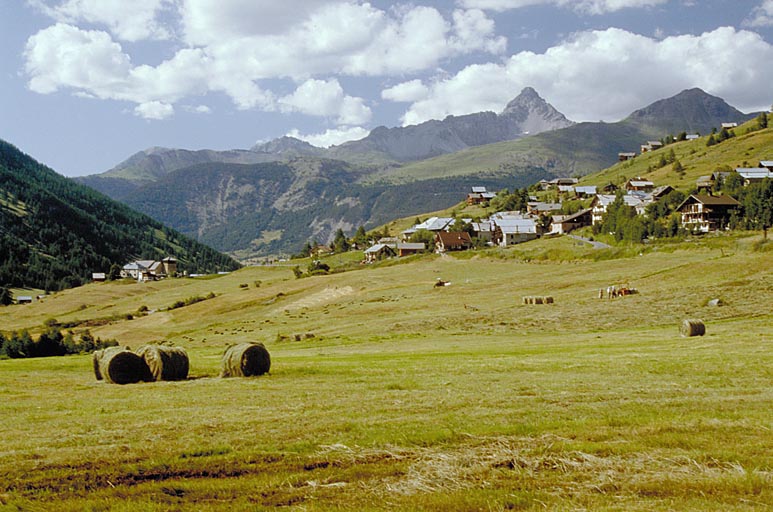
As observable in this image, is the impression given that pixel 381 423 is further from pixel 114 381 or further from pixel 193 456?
pixel 114 381

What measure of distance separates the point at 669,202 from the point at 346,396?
458ft

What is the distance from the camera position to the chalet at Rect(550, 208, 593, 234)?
6708 inches

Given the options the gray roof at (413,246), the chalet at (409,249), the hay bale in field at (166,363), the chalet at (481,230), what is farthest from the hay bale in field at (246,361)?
the chalet at (481,230)

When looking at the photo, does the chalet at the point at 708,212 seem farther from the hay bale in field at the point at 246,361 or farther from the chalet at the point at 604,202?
the hay bale in field at the point at 246,361

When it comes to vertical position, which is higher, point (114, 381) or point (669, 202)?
point (669, 202)

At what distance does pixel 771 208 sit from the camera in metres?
110

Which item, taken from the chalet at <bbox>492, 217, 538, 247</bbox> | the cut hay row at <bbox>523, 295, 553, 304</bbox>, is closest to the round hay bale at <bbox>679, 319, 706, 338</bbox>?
the cut hay row at <bbox>523, 295, 553, 304</bbox>

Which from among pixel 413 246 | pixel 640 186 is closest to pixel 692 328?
pixel 413 246

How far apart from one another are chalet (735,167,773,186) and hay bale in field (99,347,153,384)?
167198 mm

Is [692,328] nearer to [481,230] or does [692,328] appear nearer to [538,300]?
[538,300]

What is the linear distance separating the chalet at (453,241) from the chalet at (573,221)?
2515cm

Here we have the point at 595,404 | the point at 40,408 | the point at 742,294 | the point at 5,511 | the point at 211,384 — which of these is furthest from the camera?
the point at 742,294

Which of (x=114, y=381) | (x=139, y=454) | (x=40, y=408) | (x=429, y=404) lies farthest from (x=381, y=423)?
(x=114, y=381)

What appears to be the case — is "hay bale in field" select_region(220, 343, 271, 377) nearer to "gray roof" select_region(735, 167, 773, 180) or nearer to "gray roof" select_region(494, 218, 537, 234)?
"gray roof" select_region(494, 218, 537, 234)
